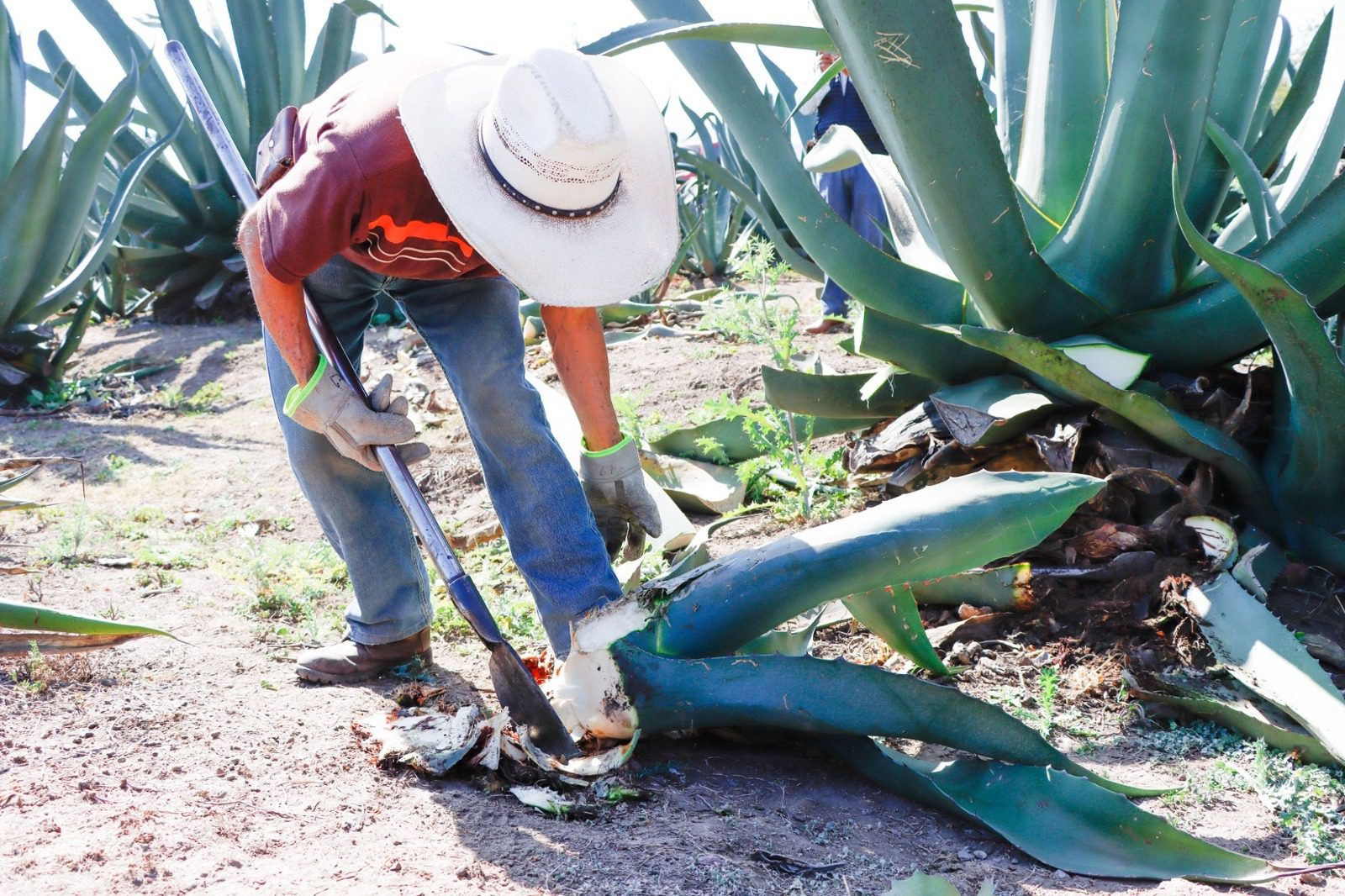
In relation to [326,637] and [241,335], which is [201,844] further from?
[241,335]

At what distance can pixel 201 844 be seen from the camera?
4.81ft

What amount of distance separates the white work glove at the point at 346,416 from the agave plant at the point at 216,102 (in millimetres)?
4607

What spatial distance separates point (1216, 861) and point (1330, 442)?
89 centimetres

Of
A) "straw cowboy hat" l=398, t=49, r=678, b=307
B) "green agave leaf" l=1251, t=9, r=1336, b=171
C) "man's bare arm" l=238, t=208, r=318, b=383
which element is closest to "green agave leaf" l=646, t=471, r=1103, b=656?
"straw cowboy hat" l=398, t=49, r=678, b=307

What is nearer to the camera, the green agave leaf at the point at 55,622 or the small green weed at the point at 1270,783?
the small green weed at the point at 1270,783

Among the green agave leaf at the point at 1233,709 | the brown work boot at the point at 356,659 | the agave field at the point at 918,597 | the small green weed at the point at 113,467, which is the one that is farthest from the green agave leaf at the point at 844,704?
the small green weed at the point at 113,467

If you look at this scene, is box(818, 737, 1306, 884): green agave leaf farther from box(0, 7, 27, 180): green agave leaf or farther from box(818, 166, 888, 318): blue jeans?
box(0, 7, 27, 180): green agave leaf

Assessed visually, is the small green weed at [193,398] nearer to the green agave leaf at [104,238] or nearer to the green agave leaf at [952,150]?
the green agave leaf at [104,238]

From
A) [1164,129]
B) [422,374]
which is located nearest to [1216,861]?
[1164,129]

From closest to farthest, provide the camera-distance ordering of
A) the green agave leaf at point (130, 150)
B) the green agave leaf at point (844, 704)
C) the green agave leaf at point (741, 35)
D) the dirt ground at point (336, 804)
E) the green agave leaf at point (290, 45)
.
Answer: the dirt ground at point (336, 804), the green agave leaf at point (844, 704), the green agave leaf at point (741, 35), the green agave leaf at point (130, 150), the green agave leaf at point (290, 45)

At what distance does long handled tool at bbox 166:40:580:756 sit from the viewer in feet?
5.98

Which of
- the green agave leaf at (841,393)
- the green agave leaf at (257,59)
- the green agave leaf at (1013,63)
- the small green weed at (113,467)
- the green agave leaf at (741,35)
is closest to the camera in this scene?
the green agave leaf at (741,35)

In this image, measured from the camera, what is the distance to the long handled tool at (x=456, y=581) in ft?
5.98

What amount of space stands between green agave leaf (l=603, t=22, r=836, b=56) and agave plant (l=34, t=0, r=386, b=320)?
4458 millimetres
